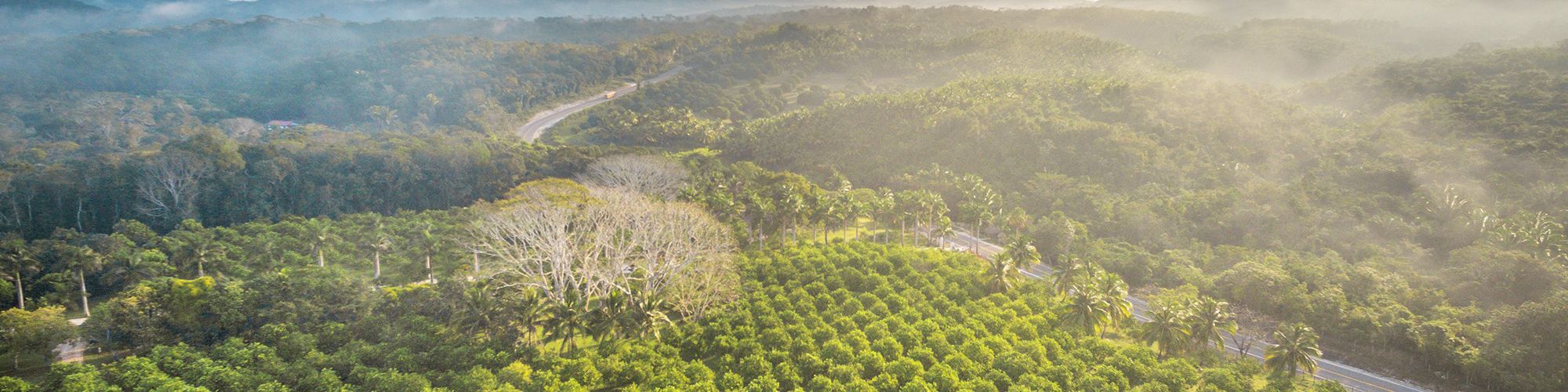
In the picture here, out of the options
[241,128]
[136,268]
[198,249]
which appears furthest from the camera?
[241,128]

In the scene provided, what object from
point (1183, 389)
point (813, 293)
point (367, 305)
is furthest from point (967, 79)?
point (367, 305)

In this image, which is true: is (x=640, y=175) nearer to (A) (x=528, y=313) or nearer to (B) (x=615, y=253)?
(B) (x=615, y=253)

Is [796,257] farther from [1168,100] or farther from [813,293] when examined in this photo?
[1168,100]

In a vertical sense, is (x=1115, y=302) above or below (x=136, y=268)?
above

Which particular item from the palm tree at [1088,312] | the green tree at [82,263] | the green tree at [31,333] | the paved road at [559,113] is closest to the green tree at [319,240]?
the green tree at [82,263]

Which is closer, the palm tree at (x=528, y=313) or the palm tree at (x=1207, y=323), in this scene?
the palm tree at (x=528, y=313)

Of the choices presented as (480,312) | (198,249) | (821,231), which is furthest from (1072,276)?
(198,249)

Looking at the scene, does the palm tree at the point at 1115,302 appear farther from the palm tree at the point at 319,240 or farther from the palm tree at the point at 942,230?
Answer: the palm tree at the point at 319,240
